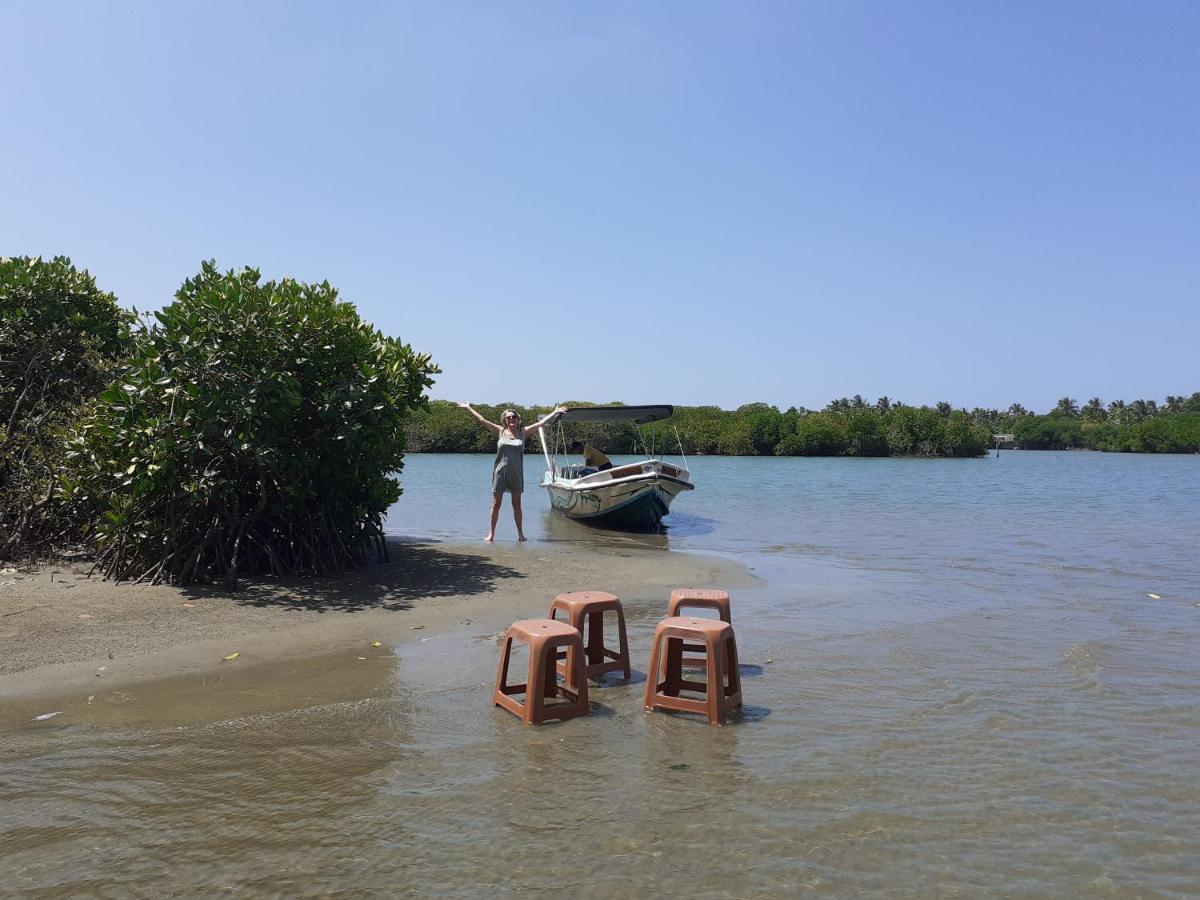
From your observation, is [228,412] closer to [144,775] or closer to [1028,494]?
[144,775]

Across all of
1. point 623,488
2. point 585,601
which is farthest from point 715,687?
point 623,488

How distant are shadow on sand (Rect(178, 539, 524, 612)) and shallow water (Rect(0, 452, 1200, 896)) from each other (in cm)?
185

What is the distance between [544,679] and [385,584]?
5.24 meters

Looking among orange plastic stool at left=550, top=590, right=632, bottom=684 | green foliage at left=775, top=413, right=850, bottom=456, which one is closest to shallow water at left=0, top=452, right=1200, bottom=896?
orange plastic stool at left=550, top=590, right=632, bottom=684

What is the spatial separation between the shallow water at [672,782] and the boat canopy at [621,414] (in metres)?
11.8

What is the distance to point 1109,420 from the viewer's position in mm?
155875

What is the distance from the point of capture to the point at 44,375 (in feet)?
40.4

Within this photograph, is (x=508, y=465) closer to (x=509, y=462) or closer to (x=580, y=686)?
(x=509, y=462)

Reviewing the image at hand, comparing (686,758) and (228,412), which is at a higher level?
(228,412)

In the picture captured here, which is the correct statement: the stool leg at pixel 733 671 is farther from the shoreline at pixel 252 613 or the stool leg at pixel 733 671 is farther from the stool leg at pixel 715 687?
the shoreline at pixel 252 613

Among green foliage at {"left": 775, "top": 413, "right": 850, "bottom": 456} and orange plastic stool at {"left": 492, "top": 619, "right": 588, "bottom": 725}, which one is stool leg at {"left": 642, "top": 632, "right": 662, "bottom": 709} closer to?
orange plastic stool at {"left": 492, "top": 619, "right": 588, "bottom": 725}

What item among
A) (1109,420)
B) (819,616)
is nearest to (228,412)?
(819,616)

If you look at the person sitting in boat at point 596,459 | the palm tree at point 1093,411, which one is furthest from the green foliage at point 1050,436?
the person sitting in boat at point 596,459

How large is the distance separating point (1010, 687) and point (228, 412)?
842cm
